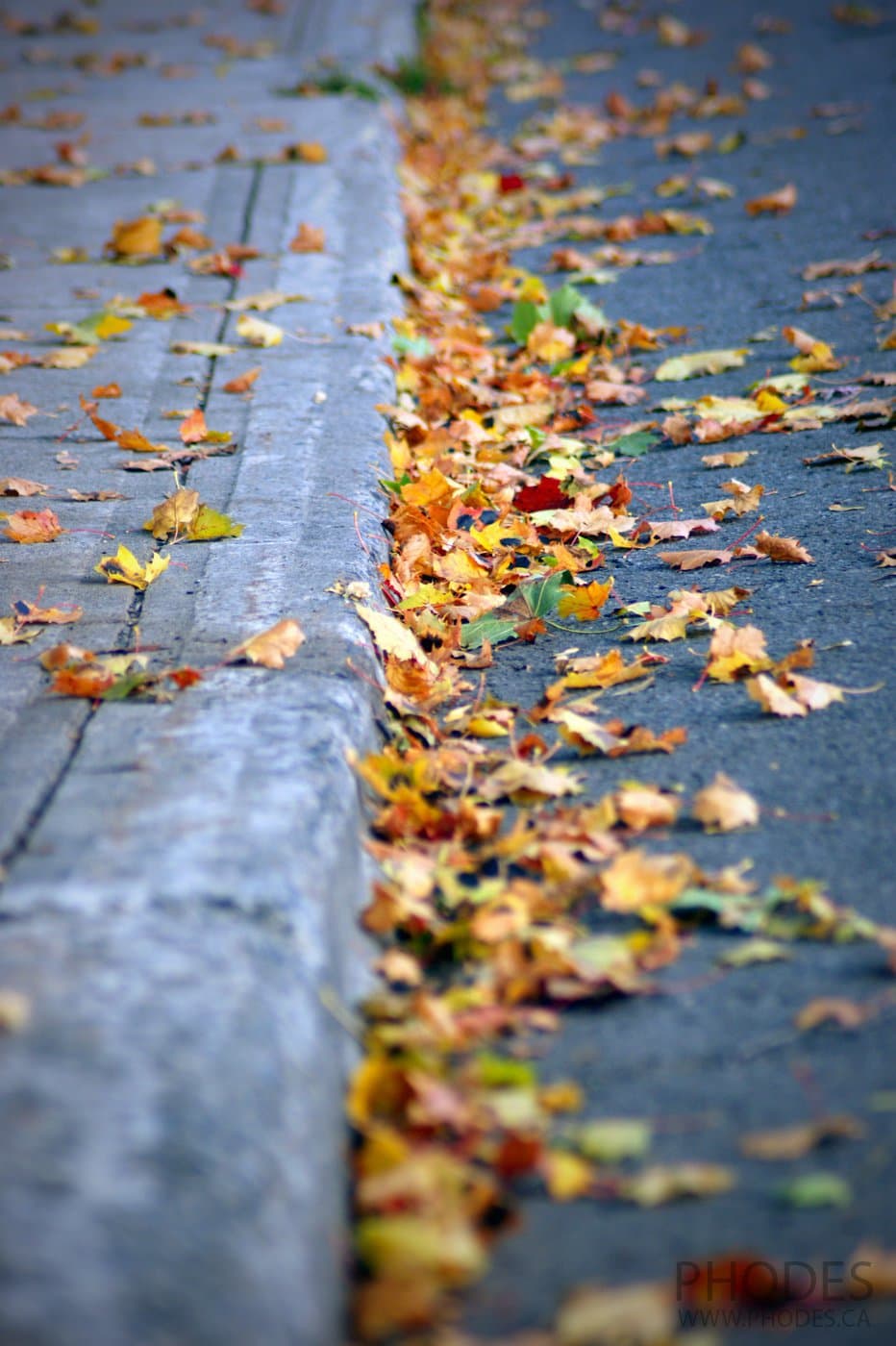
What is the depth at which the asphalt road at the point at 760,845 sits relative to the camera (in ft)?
3.77

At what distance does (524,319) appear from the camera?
3.70 metres

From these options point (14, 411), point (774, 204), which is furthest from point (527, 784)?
point (774, 204)

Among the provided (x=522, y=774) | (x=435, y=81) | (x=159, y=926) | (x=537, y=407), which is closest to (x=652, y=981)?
(x=522, y=774)

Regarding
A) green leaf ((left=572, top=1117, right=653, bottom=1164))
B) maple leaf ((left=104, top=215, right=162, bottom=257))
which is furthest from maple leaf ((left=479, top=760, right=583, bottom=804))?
maple leaf ((left=104, top=215, right=162, bottom=257))

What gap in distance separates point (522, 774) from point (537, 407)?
5.40 feet

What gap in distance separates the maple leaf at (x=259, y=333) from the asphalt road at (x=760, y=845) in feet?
3.59

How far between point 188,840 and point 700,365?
247 centimetres

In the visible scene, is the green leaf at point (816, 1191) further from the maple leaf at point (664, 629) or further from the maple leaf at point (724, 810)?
the maple leaf at point (664, 629)

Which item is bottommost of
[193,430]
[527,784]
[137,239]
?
[527,784]

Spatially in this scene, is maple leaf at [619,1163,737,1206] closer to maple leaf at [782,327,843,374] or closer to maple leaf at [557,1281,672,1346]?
maple leaf at [557,1281,672,1346]

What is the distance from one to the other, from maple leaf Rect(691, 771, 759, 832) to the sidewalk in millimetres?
513

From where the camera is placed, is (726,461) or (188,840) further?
(726,461)

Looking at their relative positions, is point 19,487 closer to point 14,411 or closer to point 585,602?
point 14,411

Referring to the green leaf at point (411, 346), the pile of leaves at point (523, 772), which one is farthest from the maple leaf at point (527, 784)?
the green leaf at point (411, 346)
